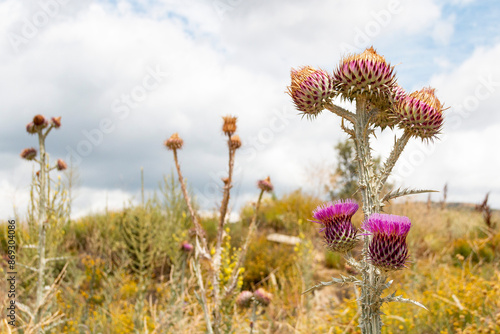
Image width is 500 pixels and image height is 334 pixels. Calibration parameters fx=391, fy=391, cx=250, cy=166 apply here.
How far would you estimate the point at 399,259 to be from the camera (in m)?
1.79

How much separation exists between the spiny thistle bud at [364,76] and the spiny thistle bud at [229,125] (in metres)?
1.18

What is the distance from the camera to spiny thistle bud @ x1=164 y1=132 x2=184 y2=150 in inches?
144

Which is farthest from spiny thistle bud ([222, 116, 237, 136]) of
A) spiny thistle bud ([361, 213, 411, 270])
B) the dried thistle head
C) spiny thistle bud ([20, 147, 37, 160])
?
spiny thistle bud ([20, 147, 37, 160])

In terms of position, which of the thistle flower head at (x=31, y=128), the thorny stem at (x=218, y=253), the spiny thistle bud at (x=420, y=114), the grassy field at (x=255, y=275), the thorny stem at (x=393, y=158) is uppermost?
the thistle flower head at (x=31, y=128)

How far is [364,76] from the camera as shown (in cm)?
206

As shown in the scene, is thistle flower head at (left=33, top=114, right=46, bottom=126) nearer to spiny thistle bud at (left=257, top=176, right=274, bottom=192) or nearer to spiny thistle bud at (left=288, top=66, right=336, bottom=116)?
spiny thistle bud at (left=257, top=176, right=274, bottom=192)

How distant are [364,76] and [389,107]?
284 millimetres

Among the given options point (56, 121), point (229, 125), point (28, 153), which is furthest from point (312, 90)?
point (28, 153)

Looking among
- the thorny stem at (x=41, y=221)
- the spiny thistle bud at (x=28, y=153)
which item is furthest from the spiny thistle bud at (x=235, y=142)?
the spiny thistle bud at (x=28, y=153)

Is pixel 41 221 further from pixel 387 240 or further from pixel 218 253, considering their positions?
pixel 387 240

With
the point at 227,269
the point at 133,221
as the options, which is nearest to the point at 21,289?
the point at 133,221

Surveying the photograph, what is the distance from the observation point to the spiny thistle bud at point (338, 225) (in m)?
1.99

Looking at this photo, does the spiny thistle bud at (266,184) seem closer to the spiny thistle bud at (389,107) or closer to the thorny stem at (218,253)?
the thorny stem at (218,253)

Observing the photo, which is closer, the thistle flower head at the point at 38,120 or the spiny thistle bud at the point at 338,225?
the spiny thistle bud at the point at 338,225
